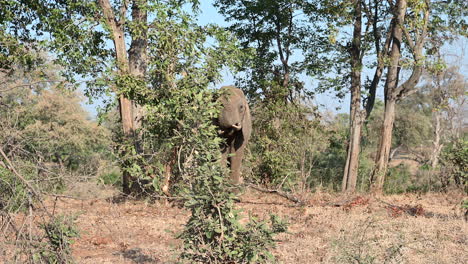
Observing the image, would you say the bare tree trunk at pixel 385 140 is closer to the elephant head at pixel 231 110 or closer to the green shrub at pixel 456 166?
the green shrub at pixel 456 166

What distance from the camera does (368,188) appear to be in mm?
13898

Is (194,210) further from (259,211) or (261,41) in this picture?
(261,41)

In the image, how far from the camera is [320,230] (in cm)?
817

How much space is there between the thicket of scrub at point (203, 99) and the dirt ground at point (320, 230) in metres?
0.49

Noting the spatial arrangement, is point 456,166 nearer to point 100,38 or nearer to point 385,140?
point 385,140

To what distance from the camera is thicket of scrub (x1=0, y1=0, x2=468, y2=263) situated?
15.9 ft

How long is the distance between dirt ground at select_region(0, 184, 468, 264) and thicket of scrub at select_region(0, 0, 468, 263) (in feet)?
1.61

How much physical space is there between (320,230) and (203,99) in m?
3.88

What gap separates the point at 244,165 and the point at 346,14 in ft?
16.0

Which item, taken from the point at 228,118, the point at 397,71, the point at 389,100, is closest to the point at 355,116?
the point at 389,100

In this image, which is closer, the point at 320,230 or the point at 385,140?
the point at 320,230

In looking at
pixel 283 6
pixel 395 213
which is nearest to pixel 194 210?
pixel 395 213

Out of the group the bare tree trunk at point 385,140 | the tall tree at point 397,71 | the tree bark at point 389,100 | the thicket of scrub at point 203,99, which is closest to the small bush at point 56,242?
the thicket of scrub at point 203,99

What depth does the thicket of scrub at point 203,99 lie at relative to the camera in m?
4.86
